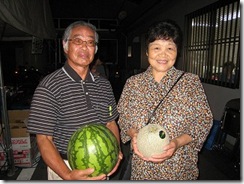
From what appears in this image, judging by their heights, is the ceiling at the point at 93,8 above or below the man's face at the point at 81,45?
above

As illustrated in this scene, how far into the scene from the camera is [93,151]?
1.27m

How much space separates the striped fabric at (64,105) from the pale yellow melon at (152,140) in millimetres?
505

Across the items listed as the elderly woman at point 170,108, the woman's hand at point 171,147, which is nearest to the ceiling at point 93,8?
the elderly woman at point 170,108

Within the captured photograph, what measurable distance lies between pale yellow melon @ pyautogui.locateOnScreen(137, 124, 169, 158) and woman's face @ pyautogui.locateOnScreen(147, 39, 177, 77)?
1.67 feet

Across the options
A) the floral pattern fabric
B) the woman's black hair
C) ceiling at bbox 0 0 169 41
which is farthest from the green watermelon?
ceiling at bbox 0 0 169 41

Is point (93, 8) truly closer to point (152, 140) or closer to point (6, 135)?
point (6, 135)

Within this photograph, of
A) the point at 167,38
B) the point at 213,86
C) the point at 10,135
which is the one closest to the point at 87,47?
the point at 167,38

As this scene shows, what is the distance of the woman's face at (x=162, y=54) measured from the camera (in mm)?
1610

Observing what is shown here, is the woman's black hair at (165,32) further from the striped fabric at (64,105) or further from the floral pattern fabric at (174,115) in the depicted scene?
the striped fabric at (64,105)

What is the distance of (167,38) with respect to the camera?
1610mm

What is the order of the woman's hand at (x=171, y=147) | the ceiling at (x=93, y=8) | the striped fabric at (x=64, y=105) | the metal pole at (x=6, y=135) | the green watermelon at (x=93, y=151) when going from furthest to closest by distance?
the ceiling at (x=93, y=8)
the metal pole at (x=6, y=135)
the striped fabric at (x=64, y=105)
the woman's hand at (x=171, y=147)
the green watermelon at (x=93, y=151)

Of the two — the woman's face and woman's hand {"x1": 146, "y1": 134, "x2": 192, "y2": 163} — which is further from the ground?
the woman's face

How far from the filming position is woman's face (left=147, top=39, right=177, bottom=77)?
5.28 ft

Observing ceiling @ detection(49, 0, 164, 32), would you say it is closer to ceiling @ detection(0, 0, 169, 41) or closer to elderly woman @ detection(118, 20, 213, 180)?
ceiling @ detection(0, 0, 169, 41)
